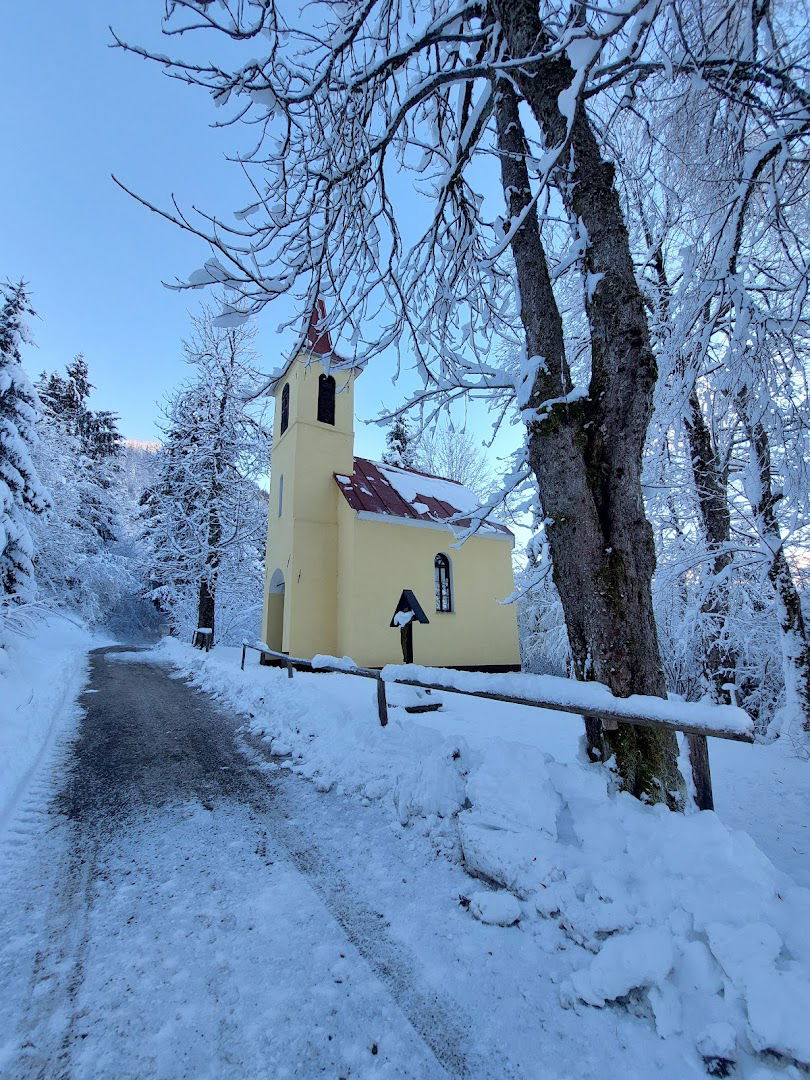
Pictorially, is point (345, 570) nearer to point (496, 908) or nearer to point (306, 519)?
point (306, 519)

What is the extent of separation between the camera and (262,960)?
6.77ft

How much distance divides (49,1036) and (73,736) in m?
5.20

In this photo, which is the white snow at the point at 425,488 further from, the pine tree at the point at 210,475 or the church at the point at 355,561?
the pine tree at the point at 210,475

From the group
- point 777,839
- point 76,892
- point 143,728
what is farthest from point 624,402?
point 143,728

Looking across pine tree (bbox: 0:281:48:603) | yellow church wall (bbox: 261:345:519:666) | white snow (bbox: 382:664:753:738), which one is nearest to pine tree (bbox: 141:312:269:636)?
yellow church wall (bbox: 261:345:519:666)

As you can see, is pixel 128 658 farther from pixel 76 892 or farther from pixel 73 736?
pixel 76 892

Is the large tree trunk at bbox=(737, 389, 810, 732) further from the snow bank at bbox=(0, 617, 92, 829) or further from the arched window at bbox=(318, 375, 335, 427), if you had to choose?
the arched window at bbox=(318, 375, 335, 427)

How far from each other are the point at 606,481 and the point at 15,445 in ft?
54.4

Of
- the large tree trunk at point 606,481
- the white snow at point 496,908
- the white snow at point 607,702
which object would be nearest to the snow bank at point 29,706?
the white snow at point 496,908

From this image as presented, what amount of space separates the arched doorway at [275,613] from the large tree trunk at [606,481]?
12.3 m

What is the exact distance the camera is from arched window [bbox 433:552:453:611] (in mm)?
14992

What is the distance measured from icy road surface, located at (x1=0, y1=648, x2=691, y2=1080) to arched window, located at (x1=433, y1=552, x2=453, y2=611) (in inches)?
449

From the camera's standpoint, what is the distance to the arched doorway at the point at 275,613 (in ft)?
48.3

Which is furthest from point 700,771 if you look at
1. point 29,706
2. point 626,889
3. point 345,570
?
point 345,570
